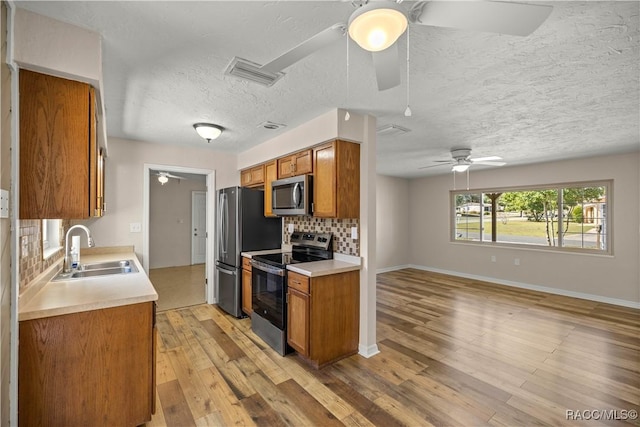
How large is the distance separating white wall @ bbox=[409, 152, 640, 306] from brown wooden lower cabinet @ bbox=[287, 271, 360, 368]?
4.34 metres

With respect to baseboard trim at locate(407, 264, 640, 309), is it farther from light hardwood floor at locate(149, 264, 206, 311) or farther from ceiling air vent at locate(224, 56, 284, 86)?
ceiling air vent at locate(224, 56, 284, 86)

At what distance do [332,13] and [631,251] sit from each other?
5.75 m

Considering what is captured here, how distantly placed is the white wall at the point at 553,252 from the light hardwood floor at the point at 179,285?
5232 mm

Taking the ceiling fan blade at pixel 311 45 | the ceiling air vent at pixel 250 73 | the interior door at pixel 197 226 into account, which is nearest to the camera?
the ceiling fan blade at pixel 311 45

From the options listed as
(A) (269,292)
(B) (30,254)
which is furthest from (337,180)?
(B) (30,254)

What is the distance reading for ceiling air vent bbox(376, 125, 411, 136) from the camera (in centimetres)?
312

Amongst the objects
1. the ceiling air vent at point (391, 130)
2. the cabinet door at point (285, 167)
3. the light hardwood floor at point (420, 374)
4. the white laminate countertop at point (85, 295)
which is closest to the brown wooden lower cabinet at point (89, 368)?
the white laminate countertop at point (85, 295)

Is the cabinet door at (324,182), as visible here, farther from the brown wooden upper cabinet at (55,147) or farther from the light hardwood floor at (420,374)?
the brown wooden upper cabinet at (55,147)

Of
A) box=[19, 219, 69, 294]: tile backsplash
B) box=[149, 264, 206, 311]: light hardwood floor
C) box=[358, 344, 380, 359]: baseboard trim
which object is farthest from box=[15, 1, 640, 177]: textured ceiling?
box=[149, 264, 206, 311]: light hardwood floor

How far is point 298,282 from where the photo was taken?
8.57 feet

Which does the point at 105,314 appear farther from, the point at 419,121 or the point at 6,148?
the point at 419,121

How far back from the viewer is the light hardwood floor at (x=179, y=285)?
433 centimetres

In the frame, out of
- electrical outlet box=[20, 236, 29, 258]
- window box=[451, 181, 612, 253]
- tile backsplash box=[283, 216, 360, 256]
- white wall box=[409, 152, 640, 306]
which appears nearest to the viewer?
electrical outlet box=[20, 236, 29, 258]

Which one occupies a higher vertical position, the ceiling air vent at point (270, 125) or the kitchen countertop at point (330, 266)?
the ceiling air vent at point (270, 125)
